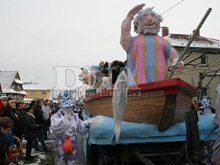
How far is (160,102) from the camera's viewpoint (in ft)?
9.71

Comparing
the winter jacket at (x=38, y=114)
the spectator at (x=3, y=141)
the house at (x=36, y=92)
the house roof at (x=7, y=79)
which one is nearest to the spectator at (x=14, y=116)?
the winter jacket at (x=38, y=114)

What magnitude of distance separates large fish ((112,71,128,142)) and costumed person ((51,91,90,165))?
0.91 m

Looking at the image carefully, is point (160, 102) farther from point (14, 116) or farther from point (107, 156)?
point (14, 116)

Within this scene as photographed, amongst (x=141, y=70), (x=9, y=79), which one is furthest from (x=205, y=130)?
(x=9, y=79)

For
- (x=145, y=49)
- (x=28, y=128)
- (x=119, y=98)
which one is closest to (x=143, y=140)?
(x=119, y=98)

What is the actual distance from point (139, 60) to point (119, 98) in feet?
4.00

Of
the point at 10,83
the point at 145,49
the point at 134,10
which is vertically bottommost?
the point at 10,83

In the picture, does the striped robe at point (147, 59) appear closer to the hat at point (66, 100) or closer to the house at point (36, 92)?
the hat at point (66, 100)

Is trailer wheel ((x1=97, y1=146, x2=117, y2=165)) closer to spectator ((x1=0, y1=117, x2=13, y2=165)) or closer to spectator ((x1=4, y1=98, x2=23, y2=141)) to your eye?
spectator ((x1=0, y1=117, x2=13, y2=165))

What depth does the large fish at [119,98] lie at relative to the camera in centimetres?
274

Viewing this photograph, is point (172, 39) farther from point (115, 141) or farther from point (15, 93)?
point (15, 93)

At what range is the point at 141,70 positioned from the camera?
3709 mm

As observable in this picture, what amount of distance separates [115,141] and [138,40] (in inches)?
69.4

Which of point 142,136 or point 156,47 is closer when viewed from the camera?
point 142,136
